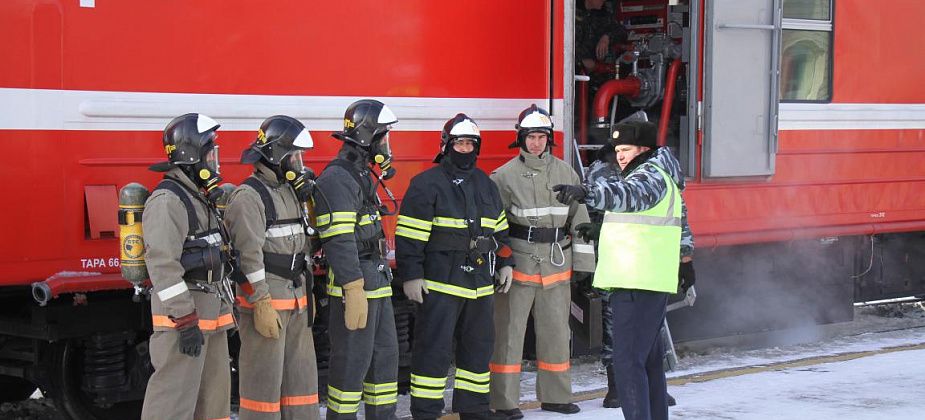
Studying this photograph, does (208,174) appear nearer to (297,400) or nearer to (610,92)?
(297,400)

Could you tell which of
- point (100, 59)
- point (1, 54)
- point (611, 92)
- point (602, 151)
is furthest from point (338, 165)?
point (611, 92)

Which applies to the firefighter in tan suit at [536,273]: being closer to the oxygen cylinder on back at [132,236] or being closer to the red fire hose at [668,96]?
the red fire hose at [668,96]

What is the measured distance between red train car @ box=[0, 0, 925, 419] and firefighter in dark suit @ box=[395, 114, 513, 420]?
1.71 feet

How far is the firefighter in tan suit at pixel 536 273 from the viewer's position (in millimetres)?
6988

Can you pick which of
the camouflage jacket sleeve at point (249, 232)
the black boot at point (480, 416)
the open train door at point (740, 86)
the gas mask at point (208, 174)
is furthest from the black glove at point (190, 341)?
the open train door at point (740, 86)

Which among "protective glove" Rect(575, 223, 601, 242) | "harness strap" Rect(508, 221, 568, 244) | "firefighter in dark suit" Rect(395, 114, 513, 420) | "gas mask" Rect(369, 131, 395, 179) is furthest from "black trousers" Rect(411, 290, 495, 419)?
"gas mask" Rect(369, 131, 395, 179)

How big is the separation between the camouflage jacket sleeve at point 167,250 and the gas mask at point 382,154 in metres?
1.25

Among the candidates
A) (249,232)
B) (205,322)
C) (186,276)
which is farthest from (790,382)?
(186,276)

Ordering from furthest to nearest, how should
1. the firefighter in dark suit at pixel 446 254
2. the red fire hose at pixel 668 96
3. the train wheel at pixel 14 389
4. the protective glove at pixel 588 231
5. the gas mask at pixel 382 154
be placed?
1. the red fire hose at pixel 668 96
2. the train wheel at pixel 14 389
3. the protective glove at pixel 588 231
4. the firefighter in dark suit at pixel 446 254
5. the gas mask at pixel 382 154

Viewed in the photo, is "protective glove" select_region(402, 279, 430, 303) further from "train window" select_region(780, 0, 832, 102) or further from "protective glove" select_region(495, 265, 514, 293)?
"train window" select_region(780, 0, 832, 102)

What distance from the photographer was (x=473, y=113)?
7289mm

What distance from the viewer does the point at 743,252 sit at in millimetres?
9086

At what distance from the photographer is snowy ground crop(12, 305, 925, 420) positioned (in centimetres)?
710

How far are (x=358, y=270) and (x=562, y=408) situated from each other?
1714 millimetres
